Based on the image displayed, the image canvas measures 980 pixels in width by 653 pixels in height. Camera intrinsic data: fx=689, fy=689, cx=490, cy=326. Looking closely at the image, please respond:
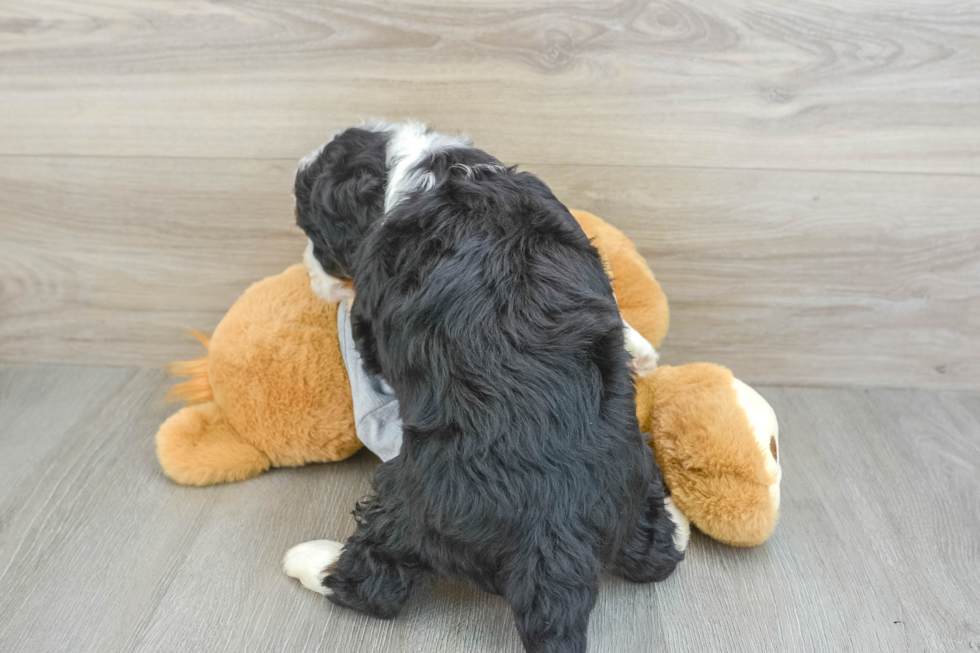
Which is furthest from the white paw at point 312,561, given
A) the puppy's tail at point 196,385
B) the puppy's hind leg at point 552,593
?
the puppy's tail at point 196,385

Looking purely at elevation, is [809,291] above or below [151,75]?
below

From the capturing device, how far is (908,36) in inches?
46.6

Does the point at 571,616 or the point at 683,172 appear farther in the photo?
the point at 683,172

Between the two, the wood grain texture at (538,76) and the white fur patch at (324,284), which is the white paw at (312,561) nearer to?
the white fur patch at (324,284)

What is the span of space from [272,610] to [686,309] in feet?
3.06

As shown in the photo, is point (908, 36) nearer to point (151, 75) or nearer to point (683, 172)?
point (683, 172)

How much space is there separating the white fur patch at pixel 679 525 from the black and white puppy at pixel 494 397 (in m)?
0.10

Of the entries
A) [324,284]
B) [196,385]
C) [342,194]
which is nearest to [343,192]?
[342,194]

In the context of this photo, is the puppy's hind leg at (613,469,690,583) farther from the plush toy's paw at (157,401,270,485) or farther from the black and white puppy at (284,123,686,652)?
the plush toy's paw at (157,401,270,485)

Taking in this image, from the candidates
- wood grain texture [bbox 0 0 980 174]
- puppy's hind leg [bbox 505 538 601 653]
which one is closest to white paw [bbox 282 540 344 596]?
puppy's hind leg [bbox 505 538 601 653]

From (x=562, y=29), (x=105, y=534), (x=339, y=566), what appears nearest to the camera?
(x=339, y=566)

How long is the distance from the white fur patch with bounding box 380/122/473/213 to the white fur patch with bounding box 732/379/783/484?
0.55 metres

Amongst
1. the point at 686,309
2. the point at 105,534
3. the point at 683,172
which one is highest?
the point at 683,172

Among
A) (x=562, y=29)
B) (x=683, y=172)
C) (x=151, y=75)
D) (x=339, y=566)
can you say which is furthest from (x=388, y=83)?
(x=339, y=566)
